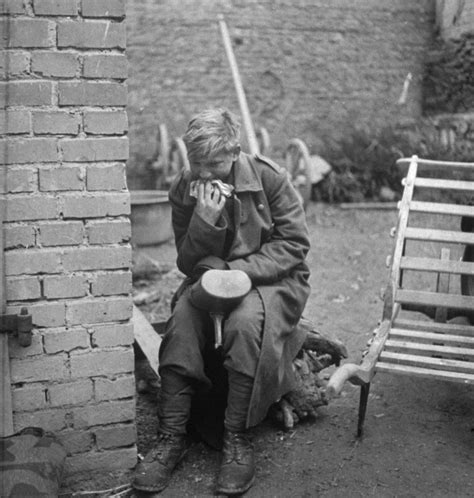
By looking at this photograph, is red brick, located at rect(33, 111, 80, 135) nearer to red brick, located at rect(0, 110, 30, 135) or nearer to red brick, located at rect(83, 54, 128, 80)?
red brick, located at rect(0, 110, 30, 135)

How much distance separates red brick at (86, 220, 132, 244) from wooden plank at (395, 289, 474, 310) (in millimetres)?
1520

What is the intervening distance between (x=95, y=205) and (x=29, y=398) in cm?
71

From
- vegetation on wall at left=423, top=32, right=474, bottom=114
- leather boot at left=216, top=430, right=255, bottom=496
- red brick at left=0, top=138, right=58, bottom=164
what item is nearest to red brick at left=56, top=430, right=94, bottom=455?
leather boot at left=216, top=430, right=255, bottom=496

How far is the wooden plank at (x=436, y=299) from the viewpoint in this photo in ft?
10.4

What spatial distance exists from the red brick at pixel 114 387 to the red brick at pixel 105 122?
876 millimetres

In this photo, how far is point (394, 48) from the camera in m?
9.98

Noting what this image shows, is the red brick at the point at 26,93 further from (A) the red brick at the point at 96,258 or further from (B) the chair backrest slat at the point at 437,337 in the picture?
(B) the chair backrest slat at the point at 437,337

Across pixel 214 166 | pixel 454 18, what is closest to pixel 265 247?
pixel 214 166

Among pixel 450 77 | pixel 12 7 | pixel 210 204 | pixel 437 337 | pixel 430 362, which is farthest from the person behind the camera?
pixel 450 77

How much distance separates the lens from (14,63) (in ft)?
6.85

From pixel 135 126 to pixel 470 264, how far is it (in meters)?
6.43

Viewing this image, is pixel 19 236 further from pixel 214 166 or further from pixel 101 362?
pixel 214 166

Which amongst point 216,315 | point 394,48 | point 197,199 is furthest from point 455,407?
point 394,48

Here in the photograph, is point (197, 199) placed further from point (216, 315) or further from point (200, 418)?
point (200, 418)
